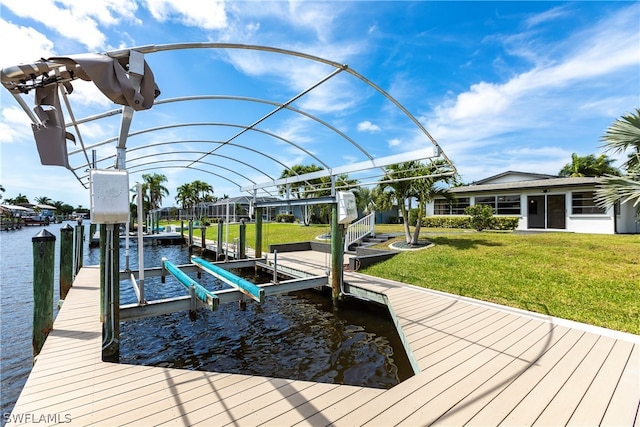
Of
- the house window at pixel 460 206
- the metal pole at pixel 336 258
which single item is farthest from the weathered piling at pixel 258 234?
the house window at pixel 460 206

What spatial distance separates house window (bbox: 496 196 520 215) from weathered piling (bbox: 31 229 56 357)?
2053 centimetres

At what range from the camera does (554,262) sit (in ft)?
26.6

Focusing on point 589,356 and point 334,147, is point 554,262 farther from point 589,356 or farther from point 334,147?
point 334,147

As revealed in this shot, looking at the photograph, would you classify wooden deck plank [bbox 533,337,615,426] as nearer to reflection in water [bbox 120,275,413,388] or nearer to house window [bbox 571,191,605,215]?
reflection in water [bbox 120,275,413,388]

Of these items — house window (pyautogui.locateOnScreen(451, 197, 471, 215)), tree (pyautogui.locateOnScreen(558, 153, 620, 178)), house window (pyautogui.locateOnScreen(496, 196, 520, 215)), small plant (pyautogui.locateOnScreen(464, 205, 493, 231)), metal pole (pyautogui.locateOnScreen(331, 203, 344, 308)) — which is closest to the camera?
metal pole (pyautogui.locateOnScreen(331, 203, 344, 308))

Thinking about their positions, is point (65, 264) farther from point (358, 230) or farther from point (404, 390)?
point (358, 230)

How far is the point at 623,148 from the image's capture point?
21.2ft

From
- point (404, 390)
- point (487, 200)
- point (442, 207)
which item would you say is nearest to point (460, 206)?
point (442, 207)

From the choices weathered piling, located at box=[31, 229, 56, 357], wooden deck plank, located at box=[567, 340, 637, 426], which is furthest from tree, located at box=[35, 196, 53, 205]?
wooden deck plank, located at box=[567, 340, 637, 426]

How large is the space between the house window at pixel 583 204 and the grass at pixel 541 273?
5119 millimetres

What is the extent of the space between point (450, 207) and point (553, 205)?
226 inches

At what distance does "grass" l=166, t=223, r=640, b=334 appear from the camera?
5547 millimetres

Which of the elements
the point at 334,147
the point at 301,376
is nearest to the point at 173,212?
the point at 334,147

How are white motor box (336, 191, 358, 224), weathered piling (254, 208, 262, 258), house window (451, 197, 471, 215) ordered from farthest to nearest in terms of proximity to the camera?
house window (451, 197, 471, 215) → weathered piling (254, 208, 262, 258) → white motor box (336, 191, 358, 224)
